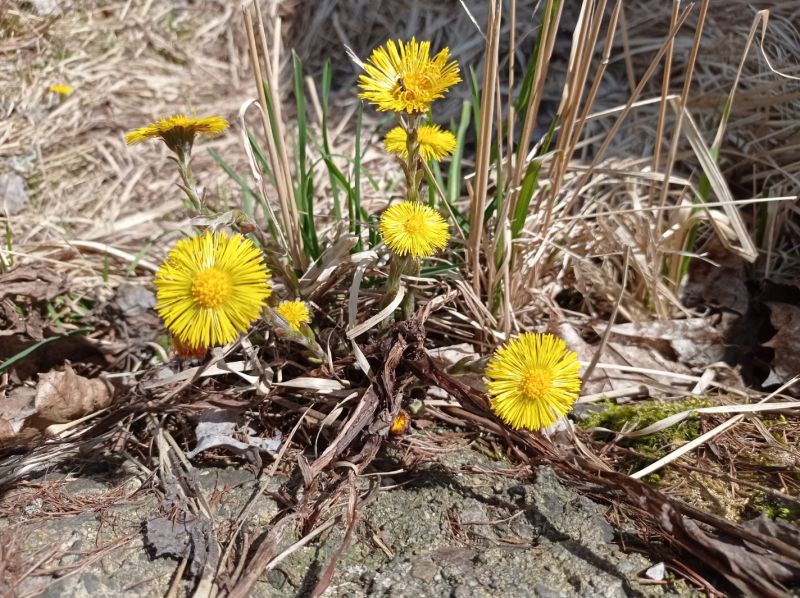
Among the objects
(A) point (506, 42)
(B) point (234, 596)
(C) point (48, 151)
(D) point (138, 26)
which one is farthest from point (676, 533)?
(D) point (138, 26)

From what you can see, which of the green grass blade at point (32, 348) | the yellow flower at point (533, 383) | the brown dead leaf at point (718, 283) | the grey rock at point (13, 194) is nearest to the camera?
the yellow flower at point (533, 383)

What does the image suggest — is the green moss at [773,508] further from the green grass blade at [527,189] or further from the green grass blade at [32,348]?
the green grass blade at [32,348]

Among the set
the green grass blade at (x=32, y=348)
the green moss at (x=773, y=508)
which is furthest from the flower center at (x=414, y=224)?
the green grass blade at (x=32, y=348)

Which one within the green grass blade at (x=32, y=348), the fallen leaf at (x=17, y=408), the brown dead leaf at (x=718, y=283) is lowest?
the fallen leaf at (x=17, y=408)

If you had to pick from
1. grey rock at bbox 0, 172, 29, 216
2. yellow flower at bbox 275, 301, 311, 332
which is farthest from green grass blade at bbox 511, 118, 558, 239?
grey rock at bbox 0, 172, 29, 216

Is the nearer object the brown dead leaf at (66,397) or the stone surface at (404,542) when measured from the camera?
the stone surface at (404,542)

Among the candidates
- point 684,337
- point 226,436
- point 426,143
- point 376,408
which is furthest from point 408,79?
point 684,337
